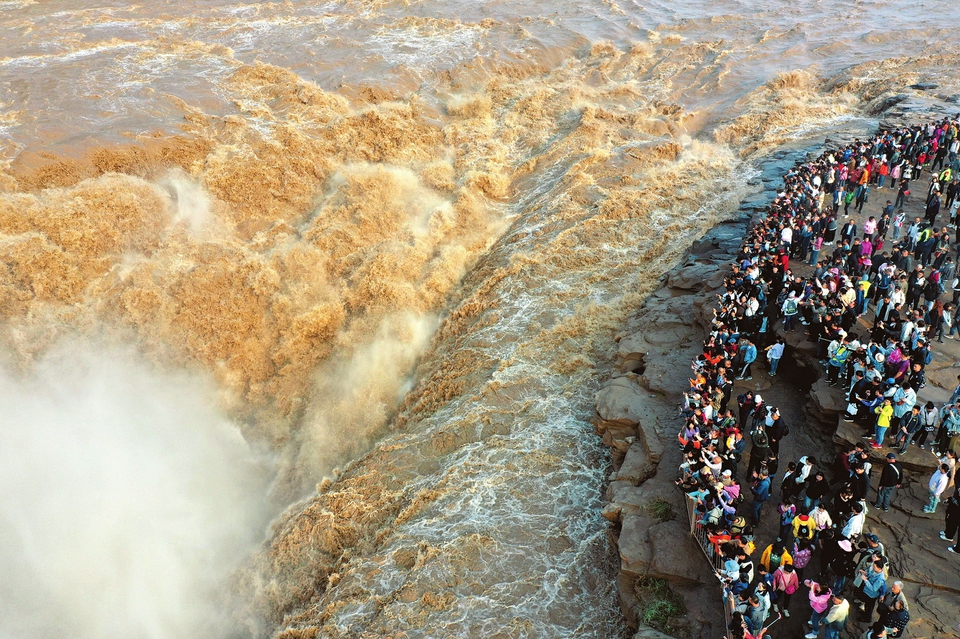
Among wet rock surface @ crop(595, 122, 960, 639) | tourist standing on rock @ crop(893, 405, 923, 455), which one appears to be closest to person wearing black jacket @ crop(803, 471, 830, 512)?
wet rock surface @ crop(595, 122, 960, 639)

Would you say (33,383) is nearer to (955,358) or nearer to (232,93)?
(232,93)

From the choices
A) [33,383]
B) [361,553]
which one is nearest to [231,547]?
[361,553]

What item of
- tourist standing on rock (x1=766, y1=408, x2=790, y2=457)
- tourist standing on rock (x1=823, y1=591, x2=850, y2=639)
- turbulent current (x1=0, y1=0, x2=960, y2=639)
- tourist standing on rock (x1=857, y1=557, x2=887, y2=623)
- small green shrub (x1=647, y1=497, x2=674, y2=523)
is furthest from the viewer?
turbulent current (x1=0, y1=0, x2=960, y2=639)

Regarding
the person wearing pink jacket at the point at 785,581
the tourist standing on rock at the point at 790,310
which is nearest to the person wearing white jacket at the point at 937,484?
the person wearing pink jacket at the point at 785,581

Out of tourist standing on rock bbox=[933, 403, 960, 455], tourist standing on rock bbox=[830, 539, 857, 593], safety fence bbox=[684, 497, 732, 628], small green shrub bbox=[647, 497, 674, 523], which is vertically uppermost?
tourist standing on rock bbox=[933, 403, 960, 455]

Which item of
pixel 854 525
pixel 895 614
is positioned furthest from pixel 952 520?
pixel 895 614

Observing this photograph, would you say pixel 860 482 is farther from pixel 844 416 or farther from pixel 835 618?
pixel 835 618

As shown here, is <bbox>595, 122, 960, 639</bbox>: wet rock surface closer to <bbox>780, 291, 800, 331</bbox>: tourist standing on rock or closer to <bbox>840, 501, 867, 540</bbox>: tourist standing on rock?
<bbox>780, 291, 800, 331</bbox>: tourist standing on rock
